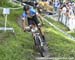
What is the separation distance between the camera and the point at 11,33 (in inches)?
521

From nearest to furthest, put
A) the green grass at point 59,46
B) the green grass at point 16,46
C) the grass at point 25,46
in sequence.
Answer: the green grass at point 16,46, the grass at point 25,46, the green grass at point 59,46

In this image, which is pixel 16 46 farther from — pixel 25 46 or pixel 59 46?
pixel 59 46

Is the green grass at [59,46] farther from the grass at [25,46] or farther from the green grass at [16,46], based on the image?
the green grass at [16,46]

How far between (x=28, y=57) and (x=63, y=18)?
1171 cm

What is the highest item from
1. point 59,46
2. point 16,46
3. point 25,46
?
point 16,46

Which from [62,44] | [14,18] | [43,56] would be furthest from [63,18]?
[43,56]

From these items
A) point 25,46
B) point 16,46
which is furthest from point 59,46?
point 16,46

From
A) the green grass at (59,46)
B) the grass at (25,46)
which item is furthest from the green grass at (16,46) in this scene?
the green grass at (59,46)

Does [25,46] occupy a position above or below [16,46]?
below

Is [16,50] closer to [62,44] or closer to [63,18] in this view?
[62,44]

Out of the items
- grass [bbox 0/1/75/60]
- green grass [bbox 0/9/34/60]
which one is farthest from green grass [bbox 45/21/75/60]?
green grass [bbox 0/9/34/60]

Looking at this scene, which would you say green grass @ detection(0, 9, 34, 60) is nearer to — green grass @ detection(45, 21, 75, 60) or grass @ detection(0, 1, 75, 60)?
grass @ detection(0, 1, 75, 60)

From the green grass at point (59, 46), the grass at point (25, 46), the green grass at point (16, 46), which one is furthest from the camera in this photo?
the green grass at point (59, 46)

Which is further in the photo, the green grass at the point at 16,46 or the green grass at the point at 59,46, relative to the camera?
the green grass at the point at 59,46
